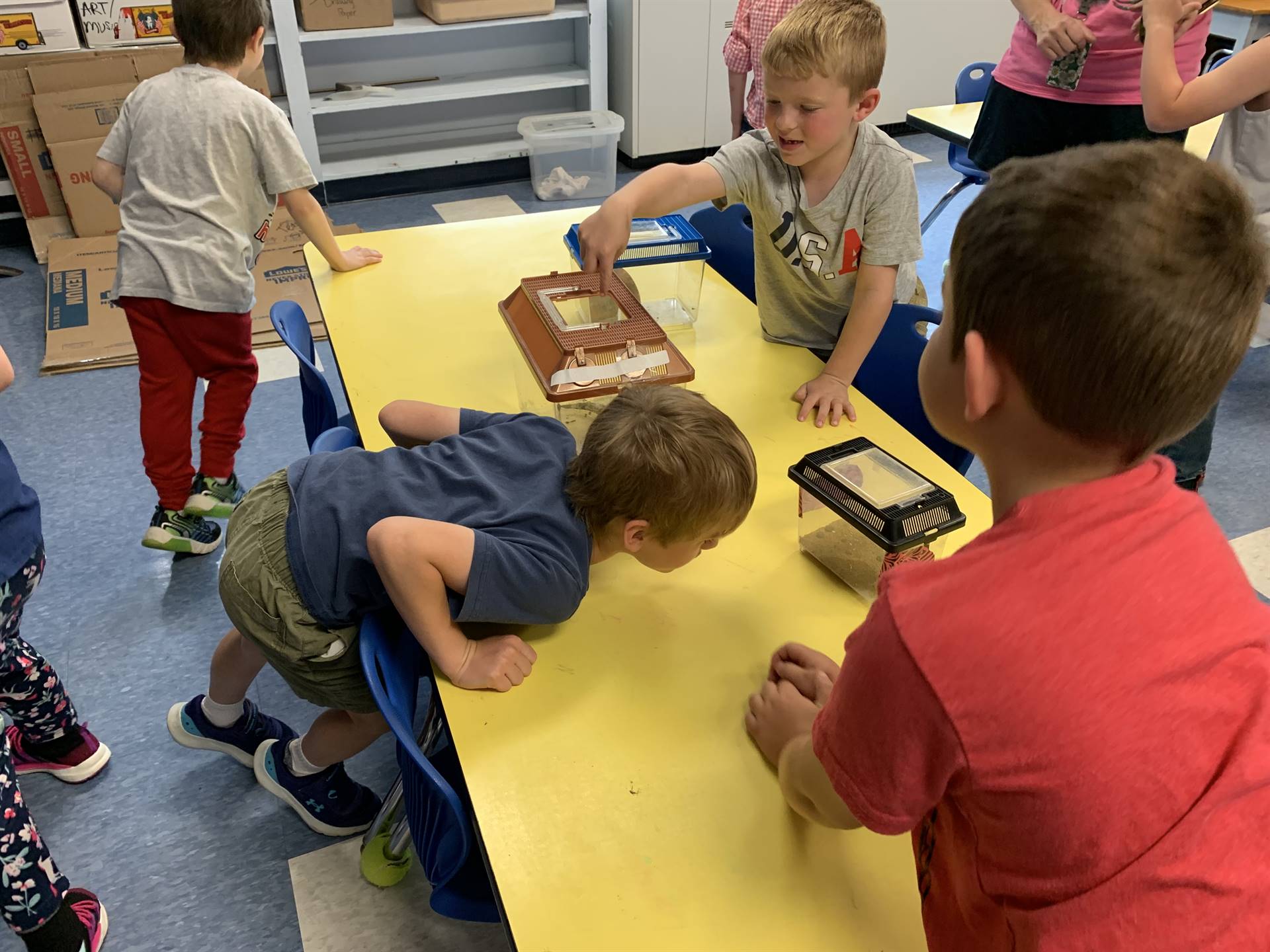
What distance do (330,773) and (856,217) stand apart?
1.20 meters

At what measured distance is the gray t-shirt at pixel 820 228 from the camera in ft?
4.85

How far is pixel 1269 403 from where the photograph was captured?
8.70ft

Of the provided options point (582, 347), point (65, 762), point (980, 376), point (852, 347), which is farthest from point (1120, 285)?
point (65, 762)

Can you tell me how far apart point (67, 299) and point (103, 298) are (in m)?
0.10

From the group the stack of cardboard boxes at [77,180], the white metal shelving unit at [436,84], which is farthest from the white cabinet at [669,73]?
the stack of cardboard boxes at [77,180]

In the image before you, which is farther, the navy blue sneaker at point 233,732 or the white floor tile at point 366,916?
the navy blue sneaker at point 233,732

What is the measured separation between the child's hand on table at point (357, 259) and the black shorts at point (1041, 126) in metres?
1.49

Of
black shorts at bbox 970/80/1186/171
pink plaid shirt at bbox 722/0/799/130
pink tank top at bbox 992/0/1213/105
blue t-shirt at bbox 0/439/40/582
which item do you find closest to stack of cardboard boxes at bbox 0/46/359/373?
pink plaid shirt at bbox 722/0/799/130

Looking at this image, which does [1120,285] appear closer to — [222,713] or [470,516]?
[470,516]

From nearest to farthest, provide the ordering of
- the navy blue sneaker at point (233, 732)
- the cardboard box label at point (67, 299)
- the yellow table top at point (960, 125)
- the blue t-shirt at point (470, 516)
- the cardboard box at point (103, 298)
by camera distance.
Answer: the blue t-shirt at point (470, 516) < the navy blue sneaker at point (233, 732) < the yellow table top at point (960, 125) < the cardboard box at point (103, 298) < the cardboard box label at point (67, 299)

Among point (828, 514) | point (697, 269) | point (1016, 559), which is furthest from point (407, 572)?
point (697, 269)

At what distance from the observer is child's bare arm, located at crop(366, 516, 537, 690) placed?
3.04 ft

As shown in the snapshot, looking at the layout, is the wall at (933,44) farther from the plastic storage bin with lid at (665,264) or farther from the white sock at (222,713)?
the white sock at (222,713)

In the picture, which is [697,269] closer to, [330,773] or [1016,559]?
[330,773]
